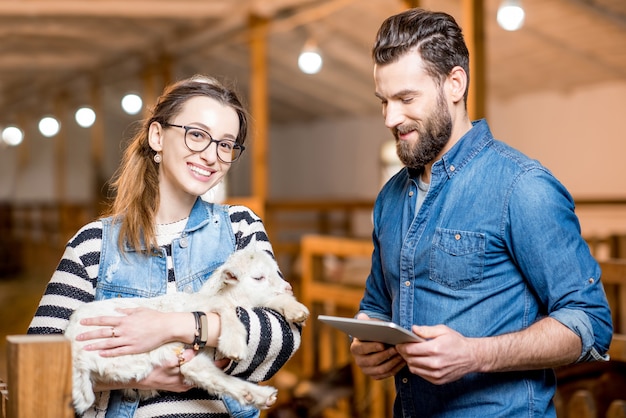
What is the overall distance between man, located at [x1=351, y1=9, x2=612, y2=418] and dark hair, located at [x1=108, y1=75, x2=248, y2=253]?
38 cm

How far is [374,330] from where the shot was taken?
1.60 metres

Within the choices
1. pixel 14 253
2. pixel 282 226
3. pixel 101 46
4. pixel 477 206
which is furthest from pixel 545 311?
pixel 14 253

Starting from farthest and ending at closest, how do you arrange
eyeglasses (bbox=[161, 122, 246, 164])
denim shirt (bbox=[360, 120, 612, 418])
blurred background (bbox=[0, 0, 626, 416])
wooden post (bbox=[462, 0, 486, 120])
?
1. blurred background (bbox=[0, 0, 626, 416])
2. wooden post (bbox=[462, 0, 486, 120])
3. eyeglasses (bbox=[161, 122, 246, 164])
4. denim shirt (bbox=[360, 120, 612, 418])

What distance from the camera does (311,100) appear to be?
13.6m

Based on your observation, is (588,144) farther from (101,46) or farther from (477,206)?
(477,206)

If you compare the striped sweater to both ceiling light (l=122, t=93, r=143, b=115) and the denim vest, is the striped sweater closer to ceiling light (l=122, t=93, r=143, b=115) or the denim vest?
the denim vest

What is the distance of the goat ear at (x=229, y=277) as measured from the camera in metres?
1.71

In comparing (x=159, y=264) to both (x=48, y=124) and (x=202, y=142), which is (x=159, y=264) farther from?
(x=48, y=124)

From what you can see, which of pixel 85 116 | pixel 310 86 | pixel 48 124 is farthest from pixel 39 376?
pixel 310 86

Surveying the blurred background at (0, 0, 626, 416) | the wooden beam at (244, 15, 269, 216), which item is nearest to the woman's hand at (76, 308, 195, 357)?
the blurred background at (0, 0, 626, 416)

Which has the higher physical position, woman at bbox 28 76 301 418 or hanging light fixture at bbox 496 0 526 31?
hanging light fixture at bbox 496 0 526 31

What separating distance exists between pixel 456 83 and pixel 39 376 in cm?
111

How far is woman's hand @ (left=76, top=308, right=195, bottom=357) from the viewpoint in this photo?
158cm

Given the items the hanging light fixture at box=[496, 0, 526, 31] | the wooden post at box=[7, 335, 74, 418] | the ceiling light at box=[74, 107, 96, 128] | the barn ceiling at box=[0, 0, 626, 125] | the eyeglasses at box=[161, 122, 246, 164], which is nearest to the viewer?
the wooden post at box=[7, 335, 74, 418]
